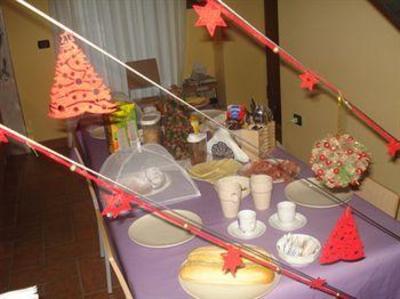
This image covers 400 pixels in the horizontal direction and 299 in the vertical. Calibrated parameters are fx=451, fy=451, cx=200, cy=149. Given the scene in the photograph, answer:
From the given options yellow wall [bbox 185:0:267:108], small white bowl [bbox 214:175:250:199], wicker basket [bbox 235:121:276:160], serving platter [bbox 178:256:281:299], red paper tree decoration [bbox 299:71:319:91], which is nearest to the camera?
red paper tree decoration [bbox 299:71:319:91]

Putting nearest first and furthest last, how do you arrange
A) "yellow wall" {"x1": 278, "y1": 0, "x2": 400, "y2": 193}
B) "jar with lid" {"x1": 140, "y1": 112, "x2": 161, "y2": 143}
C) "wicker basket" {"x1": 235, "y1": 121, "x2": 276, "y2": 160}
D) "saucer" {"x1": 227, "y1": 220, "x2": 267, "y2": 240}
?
1. "saucer" {"x1": 227, "y1": 220, "x2": 267, "y2": 240}
2. "wicker basket" {"x1": 235, "y1": 121, "x2": 276, "y2": 160}
3. "jar with lid" {"x1": 140, "y1": 112, "x2": 161, "y2": 143}
4. "yellow wall" {"x1": 278, "y1": 0, "x2": 400, "y2": 193}

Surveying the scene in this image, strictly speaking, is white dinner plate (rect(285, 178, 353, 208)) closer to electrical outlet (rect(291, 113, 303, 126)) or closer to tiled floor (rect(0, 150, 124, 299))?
tiled floor (rect(0, 150, 124, 299))

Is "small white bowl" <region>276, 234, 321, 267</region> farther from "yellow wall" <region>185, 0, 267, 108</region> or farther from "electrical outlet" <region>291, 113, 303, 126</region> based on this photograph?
"yellow wall" <region>185, 0, 267, 108</region>

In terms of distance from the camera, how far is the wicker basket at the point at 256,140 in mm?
2217

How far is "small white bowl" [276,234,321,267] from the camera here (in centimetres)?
144

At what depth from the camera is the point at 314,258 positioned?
4.77ft

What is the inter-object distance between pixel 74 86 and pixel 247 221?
0.87m

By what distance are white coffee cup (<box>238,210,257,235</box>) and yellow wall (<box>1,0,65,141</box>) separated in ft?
11.8

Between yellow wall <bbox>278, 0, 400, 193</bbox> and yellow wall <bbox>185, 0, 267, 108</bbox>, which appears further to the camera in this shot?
yellow wall <bbox>185, 0, 267, 108</bbox>

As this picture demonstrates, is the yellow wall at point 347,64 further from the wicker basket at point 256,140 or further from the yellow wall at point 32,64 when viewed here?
the yellow wall at point 32,64

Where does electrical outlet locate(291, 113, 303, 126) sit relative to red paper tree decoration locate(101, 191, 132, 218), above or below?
below

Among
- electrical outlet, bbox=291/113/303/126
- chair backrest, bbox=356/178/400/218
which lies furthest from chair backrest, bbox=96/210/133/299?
electrical outlet, bbox=291/113/303/126

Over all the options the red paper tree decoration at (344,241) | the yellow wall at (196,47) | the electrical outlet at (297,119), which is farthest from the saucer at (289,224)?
the yellow wall at (196,47)

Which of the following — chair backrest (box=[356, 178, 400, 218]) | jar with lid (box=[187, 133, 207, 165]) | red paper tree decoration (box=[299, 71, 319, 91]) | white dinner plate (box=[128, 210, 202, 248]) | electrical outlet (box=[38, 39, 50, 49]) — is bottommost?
chair backrest (box=[356, 178, 400, 218])
